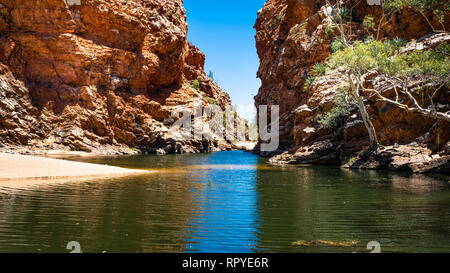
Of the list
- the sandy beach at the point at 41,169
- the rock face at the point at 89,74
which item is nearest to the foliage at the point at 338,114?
the sandy beach at the point at 41,169

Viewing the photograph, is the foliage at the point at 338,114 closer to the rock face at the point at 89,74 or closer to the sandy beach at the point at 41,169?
the sandy beach at the point at 41,169

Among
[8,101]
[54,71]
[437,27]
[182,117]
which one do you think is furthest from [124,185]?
[182,117]

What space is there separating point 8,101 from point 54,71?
934 cm

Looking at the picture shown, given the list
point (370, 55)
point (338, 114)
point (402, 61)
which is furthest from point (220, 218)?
point (338, 114)

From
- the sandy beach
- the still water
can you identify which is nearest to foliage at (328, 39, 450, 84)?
the still water

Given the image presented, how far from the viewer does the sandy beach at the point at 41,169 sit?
1614 cm

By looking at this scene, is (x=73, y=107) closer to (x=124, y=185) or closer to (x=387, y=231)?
(x=124, y=185)

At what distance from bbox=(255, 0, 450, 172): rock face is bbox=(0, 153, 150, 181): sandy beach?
2054 cm

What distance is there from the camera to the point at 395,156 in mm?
24109

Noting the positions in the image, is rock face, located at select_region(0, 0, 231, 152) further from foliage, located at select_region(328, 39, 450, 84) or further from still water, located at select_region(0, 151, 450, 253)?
foliage, located at select_region(328, 39, 450, 84)

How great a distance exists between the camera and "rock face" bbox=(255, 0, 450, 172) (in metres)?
25.4

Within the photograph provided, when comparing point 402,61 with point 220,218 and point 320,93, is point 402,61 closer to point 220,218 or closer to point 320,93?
point 220,218

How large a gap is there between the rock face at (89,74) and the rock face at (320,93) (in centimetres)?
2157

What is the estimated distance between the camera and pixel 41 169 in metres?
17.6
